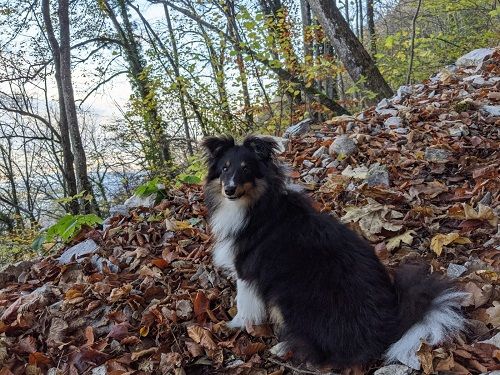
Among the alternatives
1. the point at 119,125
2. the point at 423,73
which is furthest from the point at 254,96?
the point at 119,125

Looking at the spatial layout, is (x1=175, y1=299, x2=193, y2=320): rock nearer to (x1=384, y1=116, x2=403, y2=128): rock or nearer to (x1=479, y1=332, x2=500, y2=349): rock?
(x1=479, y1=332, x2=500, y2=349): rock

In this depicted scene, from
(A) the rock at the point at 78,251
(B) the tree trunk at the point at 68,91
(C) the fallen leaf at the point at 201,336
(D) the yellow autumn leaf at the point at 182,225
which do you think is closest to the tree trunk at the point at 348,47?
(B) the tree trunk at the point at 68,91

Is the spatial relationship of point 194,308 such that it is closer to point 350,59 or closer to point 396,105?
point 396,105

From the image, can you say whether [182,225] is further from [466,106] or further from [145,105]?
[145,105]

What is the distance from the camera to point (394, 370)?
2.29 m

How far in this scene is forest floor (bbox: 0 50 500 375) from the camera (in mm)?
2826

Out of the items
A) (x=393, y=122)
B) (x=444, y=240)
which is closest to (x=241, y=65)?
(x=393, y=122)

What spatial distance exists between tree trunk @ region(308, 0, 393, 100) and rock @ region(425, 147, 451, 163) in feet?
11.2

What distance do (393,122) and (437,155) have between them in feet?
4.07

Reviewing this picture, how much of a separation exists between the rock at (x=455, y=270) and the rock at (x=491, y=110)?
2975 millimetres

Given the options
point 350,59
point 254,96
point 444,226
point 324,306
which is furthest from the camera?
point 254,96

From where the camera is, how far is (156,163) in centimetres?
1309

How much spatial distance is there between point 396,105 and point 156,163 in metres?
8.48

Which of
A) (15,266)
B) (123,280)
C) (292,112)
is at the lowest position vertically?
(123,280)
